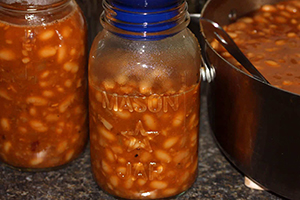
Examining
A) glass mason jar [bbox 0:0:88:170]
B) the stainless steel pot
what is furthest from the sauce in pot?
glass mason jar [bbox 0:0:88:170]

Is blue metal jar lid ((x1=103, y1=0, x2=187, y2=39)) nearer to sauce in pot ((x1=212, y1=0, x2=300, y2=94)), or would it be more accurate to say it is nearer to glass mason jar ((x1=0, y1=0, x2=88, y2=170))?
glass mason jar ((x1=0, y1=0, x2=88, y2=170))

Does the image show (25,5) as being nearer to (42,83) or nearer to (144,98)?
(42,83)

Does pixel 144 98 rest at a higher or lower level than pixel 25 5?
lower

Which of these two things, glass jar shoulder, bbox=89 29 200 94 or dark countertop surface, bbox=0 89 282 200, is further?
dark countertop surface, bbox=0 89 282 200

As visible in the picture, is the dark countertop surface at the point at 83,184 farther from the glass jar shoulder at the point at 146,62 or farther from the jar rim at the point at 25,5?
the jar rim at the point at 25,5

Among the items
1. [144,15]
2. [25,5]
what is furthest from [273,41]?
[25,5]

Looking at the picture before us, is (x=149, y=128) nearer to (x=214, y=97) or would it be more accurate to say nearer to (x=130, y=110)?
(x=130, y=110)
